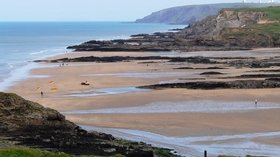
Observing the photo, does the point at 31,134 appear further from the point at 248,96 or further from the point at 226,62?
the point at 226,62

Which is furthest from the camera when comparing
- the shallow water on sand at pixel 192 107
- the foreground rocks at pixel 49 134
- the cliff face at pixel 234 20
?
the cliff face at pixel 234 20

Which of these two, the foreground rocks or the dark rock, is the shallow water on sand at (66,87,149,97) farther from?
the foreground rocks

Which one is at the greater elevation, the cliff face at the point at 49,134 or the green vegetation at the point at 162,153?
the cliff face at the point at 49,134

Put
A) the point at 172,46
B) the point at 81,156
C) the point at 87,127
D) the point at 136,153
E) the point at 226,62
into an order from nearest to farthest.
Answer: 1. the point at 81,156
2. the point at 136,153
3. the point at 87,127
4. the point at 226,62
5. the point at 172,46

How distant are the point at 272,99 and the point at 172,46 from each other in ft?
163

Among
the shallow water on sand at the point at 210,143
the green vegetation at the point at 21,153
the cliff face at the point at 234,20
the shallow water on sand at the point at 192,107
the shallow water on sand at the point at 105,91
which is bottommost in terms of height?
the shallow water on sand at the point at 210,143

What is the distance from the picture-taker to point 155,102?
102ft

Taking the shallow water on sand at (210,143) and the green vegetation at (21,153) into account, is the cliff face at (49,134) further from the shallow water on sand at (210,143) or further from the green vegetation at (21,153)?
the green vegetation at (21,153)

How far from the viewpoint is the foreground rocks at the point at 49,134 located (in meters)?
→ 16.8

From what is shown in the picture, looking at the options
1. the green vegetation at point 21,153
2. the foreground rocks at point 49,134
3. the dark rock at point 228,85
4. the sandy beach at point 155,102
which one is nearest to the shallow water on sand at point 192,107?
the sandy beach at point 155,102

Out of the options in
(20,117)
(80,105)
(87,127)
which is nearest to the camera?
(20,117)

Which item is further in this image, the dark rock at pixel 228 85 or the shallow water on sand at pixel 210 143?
the dark rock at pixel 228 85

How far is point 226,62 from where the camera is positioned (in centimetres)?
5338

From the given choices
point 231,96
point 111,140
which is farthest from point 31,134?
point 231,96
